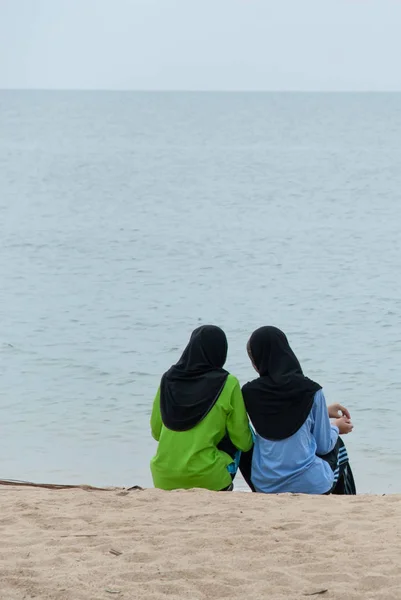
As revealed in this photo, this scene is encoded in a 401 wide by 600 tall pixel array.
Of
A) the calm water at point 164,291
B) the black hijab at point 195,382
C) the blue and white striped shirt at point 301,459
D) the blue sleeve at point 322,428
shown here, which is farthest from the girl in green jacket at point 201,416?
the calm water at point 164,291

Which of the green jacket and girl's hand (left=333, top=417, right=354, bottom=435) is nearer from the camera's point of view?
the green jacket

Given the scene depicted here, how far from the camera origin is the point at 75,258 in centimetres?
2120

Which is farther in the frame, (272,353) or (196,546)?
(272,353)

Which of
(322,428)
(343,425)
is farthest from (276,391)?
(343,425)

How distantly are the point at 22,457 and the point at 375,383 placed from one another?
3867mm

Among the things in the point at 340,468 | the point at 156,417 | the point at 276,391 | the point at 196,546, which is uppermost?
the point at 276,391

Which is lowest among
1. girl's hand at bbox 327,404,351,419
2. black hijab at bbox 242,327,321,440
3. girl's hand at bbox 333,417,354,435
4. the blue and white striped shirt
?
the blue and white striped shirt

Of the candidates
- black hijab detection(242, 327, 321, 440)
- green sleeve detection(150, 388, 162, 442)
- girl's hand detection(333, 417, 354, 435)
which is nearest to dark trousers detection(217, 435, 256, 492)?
black hijab detection(242, 327, 321, 440)

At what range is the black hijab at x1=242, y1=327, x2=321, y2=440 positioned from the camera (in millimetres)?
5594

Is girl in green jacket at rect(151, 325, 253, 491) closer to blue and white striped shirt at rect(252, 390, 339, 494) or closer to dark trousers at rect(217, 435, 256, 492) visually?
dark trousers at rect(217, 435, 256, 492)

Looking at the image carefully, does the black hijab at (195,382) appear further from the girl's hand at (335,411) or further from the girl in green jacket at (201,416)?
the girl's hand at (335,411)

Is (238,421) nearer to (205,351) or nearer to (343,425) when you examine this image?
(205,351)

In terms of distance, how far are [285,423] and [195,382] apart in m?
0.48

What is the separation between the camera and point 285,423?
18.5 ft
